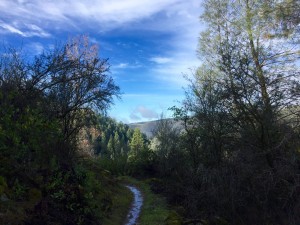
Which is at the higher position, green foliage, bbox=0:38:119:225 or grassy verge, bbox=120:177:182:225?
green foliage, bbox=0:38:119:225

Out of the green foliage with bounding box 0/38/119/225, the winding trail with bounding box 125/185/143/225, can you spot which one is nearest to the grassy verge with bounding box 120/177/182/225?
the winding trail with bounding box 125/185/143/225

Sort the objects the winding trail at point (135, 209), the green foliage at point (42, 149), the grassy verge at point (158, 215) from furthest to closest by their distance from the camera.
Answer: the winding trail at point (135, 209), the grassy verge at point (158, 215), the green foliage at point (42, 149)

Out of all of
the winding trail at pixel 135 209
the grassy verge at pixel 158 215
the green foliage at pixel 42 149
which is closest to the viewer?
the green foliage at pixel 42 149

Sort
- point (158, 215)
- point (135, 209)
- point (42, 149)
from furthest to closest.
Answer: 1. point (135, 209)
2. point (158, 215)
3. point (42, 149)

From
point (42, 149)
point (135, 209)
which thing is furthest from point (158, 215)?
point (42, 149)

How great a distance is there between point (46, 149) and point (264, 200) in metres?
8.16

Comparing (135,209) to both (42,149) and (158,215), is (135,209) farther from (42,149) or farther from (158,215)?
(42,149)

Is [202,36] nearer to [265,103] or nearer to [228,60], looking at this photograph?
[228,60]

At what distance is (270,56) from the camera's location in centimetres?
1588

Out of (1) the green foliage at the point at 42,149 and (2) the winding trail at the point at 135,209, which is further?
(2) the winding trail at the point at 135,209

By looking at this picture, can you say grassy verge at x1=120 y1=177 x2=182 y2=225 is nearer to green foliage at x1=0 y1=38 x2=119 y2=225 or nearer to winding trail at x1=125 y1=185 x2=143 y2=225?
winding trail at x1=125 y1=185 x2=143 y2=225

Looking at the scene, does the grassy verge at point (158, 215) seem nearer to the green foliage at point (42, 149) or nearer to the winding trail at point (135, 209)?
the winding trail at point (135, 209)

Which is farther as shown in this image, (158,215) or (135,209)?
(135,209)

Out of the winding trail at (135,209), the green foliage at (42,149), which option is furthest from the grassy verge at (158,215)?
the green foliage at (42,149)
